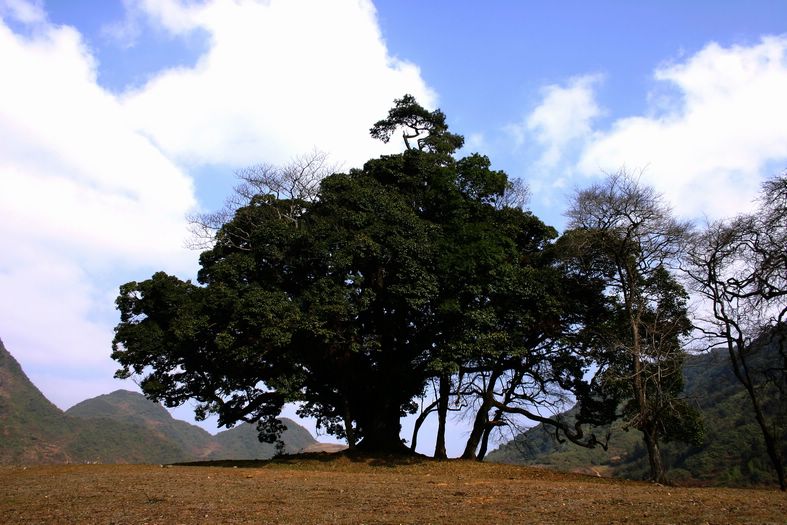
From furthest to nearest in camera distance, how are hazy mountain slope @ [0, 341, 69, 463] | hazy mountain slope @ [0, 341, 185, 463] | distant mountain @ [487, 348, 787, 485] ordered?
hazy mountain slope @ [0, 341, 185, 463]
hazy mountain slope @ [0, 341, 69, 463]
distant mountain @ [487, 348, 787, 485]

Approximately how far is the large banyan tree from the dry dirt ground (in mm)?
4316

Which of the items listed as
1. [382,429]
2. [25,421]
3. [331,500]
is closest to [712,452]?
[382,429]

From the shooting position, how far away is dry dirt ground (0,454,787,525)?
9.52 meters

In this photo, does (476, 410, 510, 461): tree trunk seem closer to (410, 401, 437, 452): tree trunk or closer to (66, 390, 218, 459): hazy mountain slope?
(410, 401, 437, 452): tree trunk

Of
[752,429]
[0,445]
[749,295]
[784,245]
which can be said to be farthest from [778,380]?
[0,445]

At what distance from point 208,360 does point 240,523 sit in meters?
12.7

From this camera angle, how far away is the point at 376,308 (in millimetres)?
23078

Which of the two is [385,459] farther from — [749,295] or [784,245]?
[784,245]

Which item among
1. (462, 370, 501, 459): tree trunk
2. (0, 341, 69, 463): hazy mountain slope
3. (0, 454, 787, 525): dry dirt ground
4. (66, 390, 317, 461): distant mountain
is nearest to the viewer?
(0, 454, 787, 525): dry dirt ground

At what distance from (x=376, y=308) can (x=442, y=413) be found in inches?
210

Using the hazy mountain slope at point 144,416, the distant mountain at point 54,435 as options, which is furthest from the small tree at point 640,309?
the hazy mountain slope at point 144,416

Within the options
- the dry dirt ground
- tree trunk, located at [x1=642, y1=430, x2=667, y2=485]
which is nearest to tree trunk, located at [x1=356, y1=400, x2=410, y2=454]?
the dry dirt ground

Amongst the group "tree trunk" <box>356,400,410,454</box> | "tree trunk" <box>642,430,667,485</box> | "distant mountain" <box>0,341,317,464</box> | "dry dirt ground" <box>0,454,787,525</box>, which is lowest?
A: "dry dirt ground" <box>0,454,787,525</box>

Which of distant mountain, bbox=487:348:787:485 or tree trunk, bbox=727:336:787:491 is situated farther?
distant mountain, bbox=487:348:787:485
